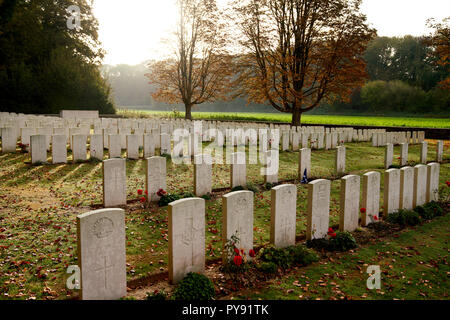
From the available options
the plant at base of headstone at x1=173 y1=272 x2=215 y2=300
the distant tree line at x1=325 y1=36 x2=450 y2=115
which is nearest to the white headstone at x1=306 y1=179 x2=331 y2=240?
the plant at base of headstone at x1=173 y1=272 x2=215 y2=300

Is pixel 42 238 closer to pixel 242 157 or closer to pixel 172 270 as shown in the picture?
pixel 172 270

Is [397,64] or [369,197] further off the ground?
[397,64]

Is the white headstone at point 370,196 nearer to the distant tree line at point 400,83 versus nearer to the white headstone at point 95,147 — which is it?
the white headstone at point 95,147

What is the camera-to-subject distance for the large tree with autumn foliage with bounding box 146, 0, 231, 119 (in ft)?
86.6

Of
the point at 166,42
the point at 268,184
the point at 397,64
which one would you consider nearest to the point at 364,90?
the point at 397,64

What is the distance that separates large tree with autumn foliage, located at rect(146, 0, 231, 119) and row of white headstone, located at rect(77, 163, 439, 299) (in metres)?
20.7

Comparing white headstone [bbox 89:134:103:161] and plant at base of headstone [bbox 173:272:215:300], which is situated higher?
white headstone [bbox 89:134:103:161]

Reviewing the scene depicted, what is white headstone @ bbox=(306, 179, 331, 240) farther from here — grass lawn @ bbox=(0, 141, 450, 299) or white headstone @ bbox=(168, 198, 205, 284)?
white headstone @ bbox=(168, 198, 205, 284)

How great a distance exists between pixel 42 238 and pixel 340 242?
439cm

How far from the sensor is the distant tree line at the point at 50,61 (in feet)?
98.0

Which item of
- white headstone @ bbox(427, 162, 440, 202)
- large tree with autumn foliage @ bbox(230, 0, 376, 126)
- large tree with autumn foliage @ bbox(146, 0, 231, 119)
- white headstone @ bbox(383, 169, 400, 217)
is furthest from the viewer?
large tree with autumn foliage @ bbox(146, 0, 231, 119)

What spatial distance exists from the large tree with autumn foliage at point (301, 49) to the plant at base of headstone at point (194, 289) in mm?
16980
